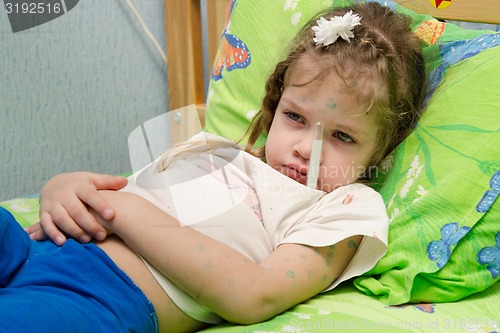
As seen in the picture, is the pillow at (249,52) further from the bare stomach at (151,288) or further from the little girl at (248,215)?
the bare stomach at (151,288)

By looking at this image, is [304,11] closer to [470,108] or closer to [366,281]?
[470,108]

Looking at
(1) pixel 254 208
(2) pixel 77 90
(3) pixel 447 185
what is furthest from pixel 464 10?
(2) pixel 77 90

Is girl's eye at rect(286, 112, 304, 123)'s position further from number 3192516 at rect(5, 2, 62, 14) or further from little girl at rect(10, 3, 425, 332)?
number 3192516 at rect(5, 2, 62, 14)

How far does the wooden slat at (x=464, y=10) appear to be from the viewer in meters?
1.20

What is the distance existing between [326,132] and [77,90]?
0.98 m

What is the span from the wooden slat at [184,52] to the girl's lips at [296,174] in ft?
2.91

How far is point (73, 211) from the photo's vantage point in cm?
86

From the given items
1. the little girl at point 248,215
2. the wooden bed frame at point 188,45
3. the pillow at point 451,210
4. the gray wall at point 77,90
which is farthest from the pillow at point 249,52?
the gray wall at point 77,90

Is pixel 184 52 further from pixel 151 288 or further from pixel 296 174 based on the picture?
pixel 151 288

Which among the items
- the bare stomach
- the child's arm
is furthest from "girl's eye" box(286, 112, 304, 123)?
the bare stomach

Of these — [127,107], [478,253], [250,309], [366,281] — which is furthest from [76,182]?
[127,107]

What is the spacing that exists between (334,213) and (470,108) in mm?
256

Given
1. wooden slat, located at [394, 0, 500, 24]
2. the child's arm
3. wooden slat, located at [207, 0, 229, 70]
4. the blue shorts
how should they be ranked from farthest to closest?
wooden slat, located at [207, 0, 229, 70], wooden slat, located at [394, 0, 500, 24], the child's arm, the blue shorts

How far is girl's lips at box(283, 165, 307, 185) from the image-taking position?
0.97 meters
